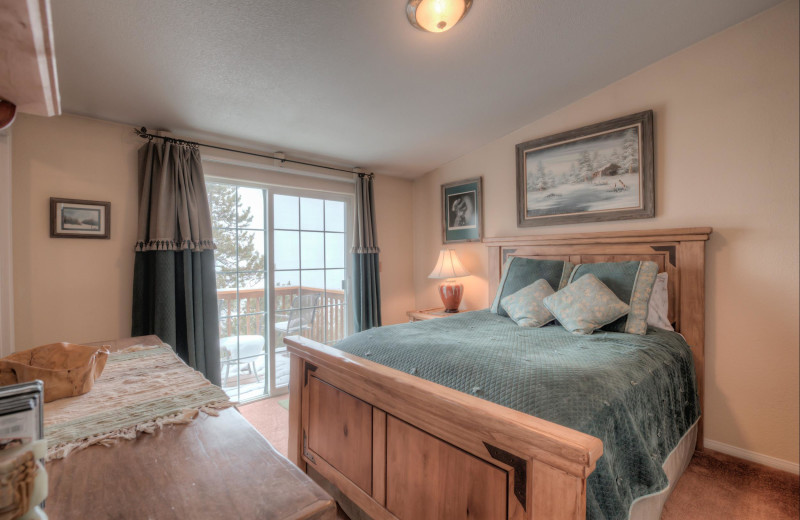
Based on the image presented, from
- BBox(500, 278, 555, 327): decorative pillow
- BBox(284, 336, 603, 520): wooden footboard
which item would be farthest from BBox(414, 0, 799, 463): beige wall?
BBox(284, 336, 603, 520): wooden footboard

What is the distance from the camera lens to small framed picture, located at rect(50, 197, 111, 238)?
6.50 ft

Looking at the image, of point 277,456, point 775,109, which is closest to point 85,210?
point 277,456

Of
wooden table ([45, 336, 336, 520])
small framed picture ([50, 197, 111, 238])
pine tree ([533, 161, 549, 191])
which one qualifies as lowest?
wooden table ([45, 336, 336, 520])

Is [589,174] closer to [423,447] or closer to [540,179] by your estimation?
[540,179]

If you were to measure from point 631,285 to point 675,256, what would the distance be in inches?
15.7

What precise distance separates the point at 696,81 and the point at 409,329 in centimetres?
215

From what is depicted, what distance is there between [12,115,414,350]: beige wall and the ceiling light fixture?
1923mm

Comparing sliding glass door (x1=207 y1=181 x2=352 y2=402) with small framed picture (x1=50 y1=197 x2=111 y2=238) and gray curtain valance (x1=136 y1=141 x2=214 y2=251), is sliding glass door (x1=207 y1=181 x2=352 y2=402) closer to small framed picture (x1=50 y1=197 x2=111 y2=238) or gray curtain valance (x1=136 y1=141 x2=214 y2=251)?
gray curtain valance (x1=136 y1=141 x2=214 y2=251)

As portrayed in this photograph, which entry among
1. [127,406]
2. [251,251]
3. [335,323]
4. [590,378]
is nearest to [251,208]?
[251,251]

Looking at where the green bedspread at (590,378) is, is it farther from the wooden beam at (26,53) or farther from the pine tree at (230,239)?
the pine tree at (230,239)

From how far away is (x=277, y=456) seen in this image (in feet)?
2.17

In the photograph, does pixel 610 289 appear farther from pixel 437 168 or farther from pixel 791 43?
pixel 437 168

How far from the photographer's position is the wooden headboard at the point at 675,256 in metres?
2.02

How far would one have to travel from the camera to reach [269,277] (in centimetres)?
290
